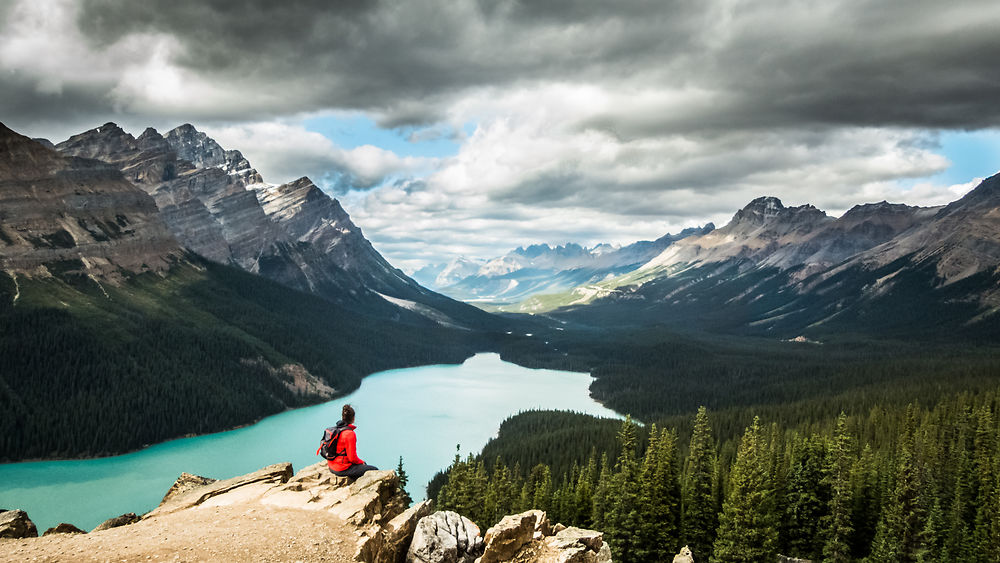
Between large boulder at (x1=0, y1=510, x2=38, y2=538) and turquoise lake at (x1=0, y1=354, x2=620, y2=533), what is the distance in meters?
67.7

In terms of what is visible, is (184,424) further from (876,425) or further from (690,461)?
(876,425)

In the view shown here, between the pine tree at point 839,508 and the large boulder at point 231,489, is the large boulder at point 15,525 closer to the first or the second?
the large boulder at point 231,489

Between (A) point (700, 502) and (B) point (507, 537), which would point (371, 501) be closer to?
(B) point (507, 537)

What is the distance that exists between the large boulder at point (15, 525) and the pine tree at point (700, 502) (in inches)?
1623

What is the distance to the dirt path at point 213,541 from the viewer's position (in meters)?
18.4

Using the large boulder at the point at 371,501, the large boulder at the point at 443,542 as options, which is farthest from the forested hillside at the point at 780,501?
the large boulder at the point at 371,501

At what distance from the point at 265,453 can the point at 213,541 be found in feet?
346

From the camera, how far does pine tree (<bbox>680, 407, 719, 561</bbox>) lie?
1811 inches

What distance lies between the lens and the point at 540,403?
179625 millimetres

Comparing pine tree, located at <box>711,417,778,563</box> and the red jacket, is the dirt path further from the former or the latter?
pine tree, located at <box>711,417,778,563</box>

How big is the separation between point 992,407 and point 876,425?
561 inches

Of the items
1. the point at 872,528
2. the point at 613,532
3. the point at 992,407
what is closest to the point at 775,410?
the point at 992,407

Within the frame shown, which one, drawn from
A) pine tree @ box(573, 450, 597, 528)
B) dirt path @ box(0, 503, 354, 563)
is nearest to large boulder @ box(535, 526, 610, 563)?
dirt path @ box(0, 503, 354, 563)

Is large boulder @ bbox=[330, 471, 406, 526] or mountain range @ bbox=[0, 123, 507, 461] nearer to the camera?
large boulder @ bbox=[330, 471, 406, 526]
